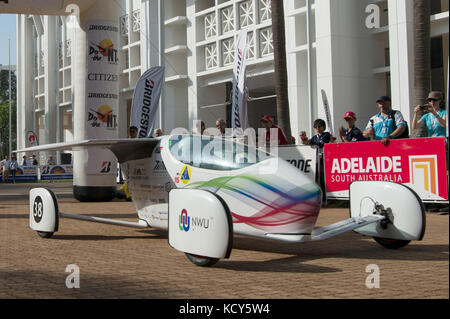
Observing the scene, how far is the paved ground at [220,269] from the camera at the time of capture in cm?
507

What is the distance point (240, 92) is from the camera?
15383mm

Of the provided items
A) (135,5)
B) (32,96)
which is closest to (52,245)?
(135,5)

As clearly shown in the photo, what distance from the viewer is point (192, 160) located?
7.95m

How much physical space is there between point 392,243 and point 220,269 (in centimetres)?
261

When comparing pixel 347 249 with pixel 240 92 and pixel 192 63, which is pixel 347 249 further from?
pixel 192 63

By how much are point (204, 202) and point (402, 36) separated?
20246 mm

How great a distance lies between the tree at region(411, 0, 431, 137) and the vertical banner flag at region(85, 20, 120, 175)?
8.79 m

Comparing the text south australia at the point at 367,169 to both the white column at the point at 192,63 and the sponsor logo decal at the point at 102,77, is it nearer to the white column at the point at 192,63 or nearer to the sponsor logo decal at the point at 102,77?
the sponsor logo decal at the point at 102,77

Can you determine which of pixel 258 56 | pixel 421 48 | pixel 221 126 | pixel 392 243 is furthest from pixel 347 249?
pixel 258 56

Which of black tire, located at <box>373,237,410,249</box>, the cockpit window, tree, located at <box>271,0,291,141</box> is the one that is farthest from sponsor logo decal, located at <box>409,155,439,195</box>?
tree, located at <box>271,0,291,141</box>

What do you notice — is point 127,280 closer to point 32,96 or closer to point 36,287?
point 36,287

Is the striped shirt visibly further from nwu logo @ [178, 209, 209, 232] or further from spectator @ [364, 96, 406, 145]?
nwu logo @ [178, 209, 209, 232]

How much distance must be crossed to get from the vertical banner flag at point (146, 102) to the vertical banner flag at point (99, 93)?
32.7 inches

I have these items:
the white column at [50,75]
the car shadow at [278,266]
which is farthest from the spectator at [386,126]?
the white column at [50,75]
